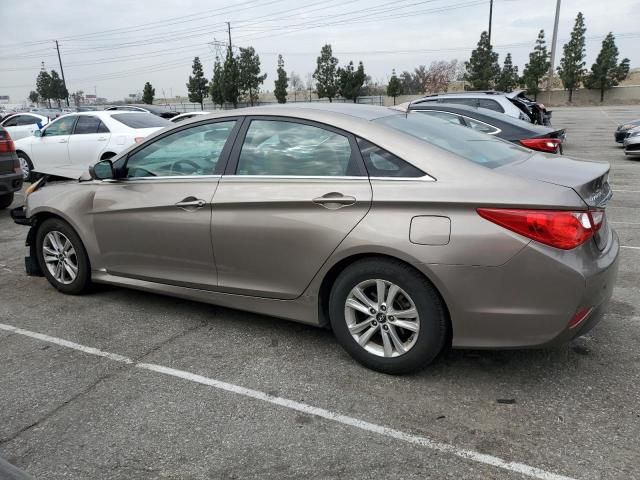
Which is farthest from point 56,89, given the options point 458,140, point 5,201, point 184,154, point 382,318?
point 382,318

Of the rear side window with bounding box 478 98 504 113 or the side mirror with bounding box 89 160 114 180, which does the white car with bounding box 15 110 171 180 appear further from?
the rear side window with bounding box 478 98 504 113

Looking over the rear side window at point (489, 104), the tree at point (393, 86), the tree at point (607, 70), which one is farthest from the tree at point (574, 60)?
the rear side window at point (489, 104)

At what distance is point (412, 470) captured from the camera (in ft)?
8.05

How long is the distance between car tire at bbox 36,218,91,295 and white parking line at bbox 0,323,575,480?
0.79 m

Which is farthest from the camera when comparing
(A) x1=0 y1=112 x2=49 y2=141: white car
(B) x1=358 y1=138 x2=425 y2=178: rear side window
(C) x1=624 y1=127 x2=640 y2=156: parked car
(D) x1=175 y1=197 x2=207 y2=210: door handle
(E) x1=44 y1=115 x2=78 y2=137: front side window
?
(A) x1=0 y1=112 x2=49 y2=141: white car

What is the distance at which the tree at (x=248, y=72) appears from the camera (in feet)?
190

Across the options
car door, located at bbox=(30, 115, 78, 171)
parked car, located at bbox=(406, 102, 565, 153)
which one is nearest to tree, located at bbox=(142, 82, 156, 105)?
car door, located at bbox=(30, 115, 78, 171)

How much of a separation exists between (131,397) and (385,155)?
2059mm

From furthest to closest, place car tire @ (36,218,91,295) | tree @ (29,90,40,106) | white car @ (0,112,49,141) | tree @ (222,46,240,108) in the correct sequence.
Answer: tree @ (29,90,40,106) → tree @ (222,46,240,108) → white car @ (0,112,49,141) → car tire @ (36,218,91,295)

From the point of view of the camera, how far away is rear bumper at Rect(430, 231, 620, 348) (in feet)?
8.98

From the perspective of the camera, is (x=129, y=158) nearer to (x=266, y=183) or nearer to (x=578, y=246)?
(x=266, y=183)

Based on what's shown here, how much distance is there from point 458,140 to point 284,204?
1.23 meters

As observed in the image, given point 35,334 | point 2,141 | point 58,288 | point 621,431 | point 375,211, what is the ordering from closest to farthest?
point 621,431 → point 375,211 → point 35,334 → point 58,288 → point 2,141

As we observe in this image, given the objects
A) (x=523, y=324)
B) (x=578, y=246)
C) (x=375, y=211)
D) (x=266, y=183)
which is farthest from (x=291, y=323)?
(x=578, y=246)
